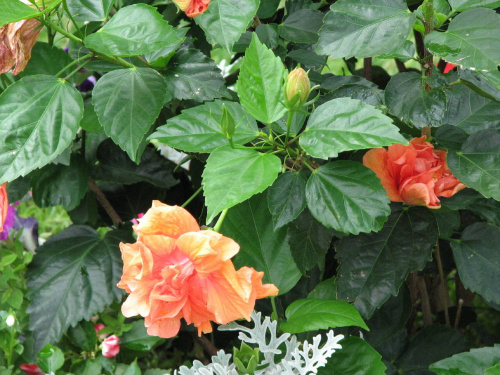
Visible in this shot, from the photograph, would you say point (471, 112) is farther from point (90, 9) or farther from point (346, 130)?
point (90, 9)

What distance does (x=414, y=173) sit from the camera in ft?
2.87

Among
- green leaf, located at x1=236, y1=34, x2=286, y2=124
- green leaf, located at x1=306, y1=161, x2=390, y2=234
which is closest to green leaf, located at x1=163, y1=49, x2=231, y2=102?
green leaf, located at x1=236, y1=34, x2=286, y2=124

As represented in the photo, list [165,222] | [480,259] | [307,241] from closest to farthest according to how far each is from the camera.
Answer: [165,222] < [307,241] < [480,259]

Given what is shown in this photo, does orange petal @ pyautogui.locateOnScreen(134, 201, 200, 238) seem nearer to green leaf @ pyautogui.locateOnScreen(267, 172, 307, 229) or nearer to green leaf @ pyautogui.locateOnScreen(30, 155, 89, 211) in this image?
green leaf @ pyautogui.locateOnScreen(267, 172, 307, 229)

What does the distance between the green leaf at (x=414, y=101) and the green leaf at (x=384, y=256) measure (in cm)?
19

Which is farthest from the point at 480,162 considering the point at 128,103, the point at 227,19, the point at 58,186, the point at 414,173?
the point at 58,186

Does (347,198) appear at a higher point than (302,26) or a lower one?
lower

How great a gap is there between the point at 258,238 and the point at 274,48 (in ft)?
1.08

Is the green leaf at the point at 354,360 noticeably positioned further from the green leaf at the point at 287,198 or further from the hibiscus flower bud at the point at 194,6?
the hibiscus flower bud at the point at 194,6

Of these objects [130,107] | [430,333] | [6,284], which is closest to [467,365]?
[430,333]

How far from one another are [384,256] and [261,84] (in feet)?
1.18

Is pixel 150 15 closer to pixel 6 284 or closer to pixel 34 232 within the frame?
pixel 6 284

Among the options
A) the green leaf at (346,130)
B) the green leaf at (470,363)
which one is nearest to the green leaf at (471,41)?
the green leaf at (346,130)

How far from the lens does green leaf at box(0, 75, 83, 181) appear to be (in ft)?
2.58
